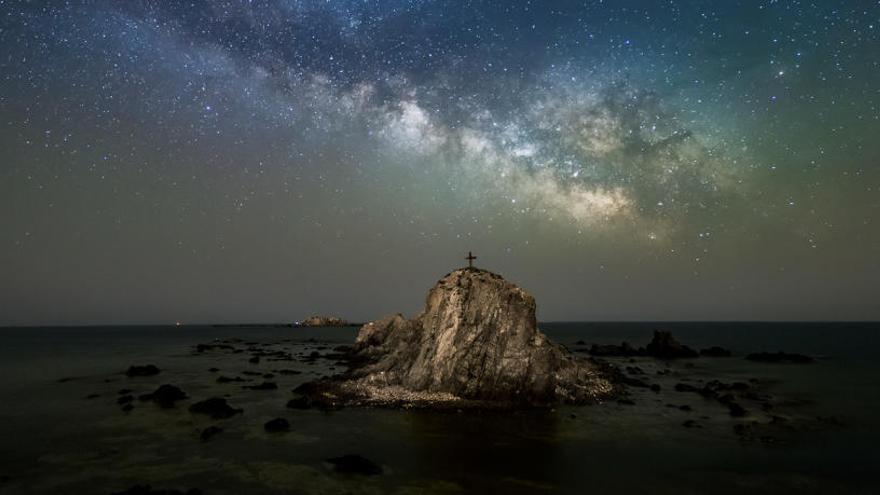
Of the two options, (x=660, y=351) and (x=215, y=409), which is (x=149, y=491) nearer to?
(x=215, y=409)

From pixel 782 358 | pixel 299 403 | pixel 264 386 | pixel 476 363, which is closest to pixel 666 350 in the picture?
pixel 782 358

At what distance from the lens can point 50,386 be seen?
173 feet

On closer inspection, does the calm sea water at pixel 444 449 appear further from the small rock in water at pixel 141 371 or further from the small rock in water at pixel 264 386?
the small rock in water at pixel 141 371

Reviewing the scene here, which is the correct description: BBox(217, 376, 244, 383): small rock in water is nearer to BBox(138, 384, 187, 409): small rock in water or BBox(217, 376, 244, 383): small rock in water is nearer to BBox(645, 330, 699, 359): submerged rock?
BBox(138, 384, 187, 409): small rock in water

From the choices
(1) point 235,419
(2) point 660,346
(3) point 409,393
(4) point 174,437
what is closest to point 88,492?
(4) point 174,437

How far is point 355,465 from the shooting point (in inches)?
951

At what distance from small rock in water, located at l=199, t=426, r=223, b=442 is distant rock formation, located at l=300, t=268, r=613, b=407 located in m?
9.99

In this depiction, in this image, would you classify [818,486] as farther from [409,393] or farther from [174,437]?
[174,437]

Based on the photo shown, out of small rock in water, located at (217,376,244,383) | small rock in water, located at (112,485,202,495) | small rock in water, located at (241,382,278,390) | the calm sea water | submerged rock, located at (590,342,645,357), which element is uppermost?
small rock in water, located at (112,485,202,495)

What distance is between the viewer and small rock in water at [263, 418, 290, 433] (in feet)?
104

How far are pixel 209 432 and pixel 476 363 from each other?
66.9 feet

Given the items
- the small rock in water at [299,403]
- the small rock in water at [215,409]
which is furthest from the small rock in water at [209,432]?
the small rock in water at [299,403]

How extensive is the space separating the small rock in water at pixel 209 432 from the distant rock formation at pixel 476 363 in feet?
32.8

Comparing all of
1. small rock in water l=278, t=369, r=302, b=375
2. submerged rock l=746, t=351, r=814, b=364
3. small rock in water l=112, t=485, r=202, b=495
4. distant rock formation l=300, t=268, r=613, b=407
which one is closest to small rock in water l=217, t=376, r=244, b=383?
small rock in water l=278, t=369, r=302, b=375
